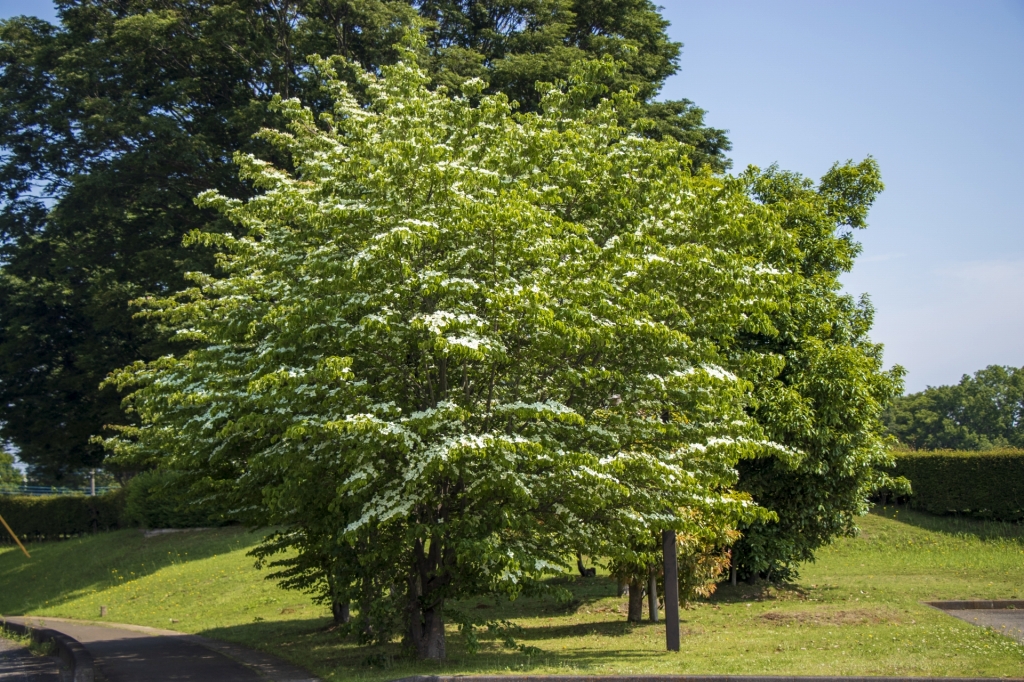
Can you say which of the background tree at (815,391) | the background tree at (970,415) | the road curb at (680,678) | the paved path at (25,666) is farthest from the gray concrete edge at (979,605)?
the background tree at (970,415)

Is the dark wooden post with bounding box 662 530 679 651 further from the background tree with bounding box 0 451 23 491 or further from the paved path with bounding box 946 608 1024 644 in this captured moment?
the background tree with bounding box 0 451 23 491

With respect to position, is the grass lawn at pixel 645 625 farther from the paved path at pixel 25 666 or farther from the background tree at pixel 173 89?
the background tree at pixel 173 89

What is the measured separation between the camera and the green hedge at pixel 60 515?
39625 mm

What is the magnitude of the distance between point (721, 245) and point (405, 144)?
206 inches

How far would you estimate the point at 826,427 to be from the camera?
18.4m

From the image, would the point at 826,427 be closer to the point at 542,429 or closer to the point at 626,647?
the point at 626,647

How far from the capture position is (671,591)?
41.8ft

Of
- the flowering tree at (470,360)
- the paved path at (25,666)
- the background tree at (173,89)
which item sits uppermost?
the background tree at (173,89)

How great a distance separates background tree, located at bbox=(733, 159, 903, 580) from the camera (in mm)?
18484

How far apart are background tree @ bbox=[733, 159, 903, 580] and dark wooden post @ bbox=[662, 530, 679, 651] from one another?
5.17 m

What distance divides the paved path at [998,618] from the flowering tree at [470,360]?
424 centimetres

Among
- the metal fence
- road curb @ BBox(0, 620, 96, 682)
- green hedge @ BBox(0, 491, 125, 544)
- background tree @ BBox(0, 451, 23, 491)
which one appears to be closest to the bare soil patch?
road curb @ BBox(0, 620, 96, 682)

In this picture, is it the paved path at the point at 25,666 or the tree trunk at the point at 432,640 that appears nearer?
the tree trunk at the point at 432,640

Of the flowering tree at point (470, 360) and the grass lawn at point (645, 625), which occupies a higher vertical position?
the flowering tree at point (470, 360)
